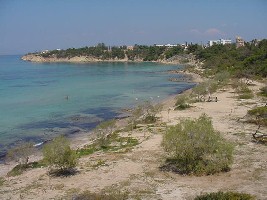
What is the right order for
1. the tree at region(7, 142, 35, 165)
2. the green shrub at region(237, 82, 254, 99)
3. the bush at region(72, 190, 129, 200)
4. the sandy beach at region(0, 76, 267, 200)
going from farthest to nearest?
the green shrub at region(237, 82, 254, 99)
the tree at region(7, 142, 35, 165)
the sandy beach at region(0, 76, 267, 200)
the bush at region(72, 190, 129, 200)

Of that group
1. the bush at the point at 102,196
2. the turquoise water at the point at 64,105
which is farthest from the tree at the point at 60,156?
the turquoise water at the point at 64,105

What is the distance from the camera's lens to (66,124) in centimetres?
4538

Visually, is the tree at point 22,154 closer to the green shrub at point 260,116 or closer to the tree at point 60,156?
the tree at point 60,156

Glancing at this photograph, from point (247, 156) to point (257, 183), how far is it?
5.20m

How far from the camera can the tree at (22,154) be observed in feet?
91.4

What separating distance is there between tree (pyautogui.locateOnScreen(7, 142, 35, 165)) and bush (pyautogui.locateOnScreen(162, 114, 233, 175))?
10.3 meters

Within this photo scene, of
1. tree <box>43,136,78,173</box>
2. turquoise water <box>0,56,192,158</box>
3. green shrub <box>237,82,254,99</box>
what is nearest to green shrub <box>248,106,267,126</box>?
green shrub <box>237,82,254,99</box>

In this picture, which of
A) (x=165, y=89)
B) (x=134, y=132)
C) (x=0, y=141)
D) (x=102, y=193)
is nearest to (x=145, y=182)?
(x=102, y=193)

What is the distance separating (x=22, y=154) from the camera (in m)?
28.1

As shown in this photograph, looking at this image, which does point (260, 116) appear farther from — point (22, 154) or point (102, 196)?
point (102, 196)

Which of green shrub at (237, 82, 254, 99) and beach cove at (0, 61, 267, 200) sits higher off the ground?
green shrub at (237, 82, 254, 99)

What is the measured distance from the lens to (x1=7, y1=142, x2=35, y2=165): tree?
27.8 meters

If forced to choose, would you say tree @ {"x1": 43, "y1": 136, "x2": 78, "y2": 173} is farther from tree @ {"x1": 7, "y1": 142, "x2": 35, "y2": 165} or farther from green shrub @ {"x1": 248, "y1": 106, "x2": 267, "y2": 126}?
green shrub @ {"x1": 248, "y1": 106, "x2": 267, "y2": 126}

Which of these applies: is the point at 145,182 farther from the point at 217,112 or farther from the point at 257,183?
the point at 217,112
